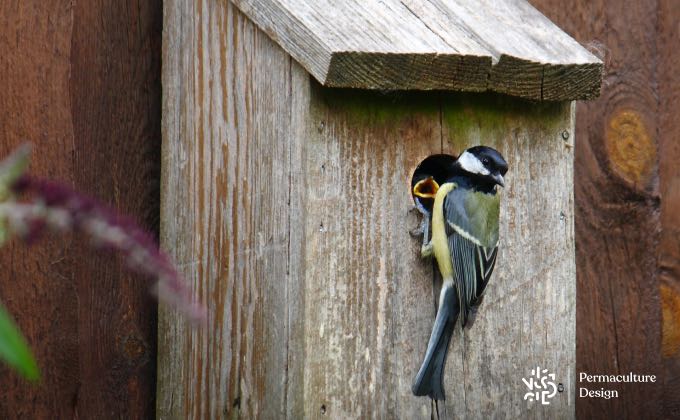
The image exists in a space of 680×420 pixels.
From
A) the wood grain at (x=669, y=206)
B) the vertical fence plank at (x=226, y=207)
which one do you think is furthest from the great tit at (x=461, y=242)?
the wood grain at (x=669, y=206)

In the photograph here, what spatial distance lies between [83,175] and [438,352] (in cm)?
104

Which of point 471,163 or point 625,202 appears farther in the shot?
point 625,202

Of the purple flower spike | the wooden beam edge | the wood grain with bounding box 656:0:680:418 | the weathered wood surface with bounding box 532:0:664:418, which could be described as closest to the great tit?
the wooden beam edge

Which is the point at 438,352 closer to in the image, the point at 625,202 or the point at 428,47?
the point at 428,47

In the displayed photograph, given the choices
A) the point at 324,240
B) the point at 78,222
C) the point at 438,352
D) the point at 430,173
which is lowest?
the point at 78,222

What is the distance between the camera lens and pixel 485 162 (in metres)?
2.26

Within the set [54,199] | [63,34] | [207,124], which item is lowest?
[54,199]

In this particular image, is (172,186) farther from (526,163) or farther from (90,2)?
(526,163)

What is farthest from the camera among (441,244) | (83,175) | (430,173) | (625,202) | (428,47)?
(625,202)

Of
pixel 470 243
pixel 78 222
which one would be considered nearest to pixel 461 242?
pixel 470 243

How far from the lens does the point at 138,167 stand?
247 cm

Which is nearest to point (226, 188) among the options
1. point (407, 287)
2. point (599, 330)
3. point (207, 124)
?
point (207, 124)

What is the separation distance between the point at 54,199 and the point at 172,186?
2.06 meters

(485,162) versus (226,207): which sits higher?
(485,162)
